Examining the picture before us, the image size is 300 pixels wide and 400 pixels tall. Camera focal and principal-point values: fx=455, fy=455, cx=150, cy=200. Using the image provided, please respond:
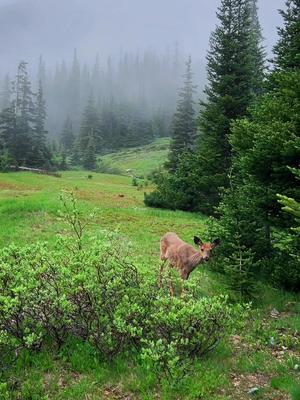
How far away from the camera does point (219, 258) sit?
1380 centimetres

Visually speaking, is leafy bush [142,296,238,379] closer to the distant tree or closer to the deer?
the deer

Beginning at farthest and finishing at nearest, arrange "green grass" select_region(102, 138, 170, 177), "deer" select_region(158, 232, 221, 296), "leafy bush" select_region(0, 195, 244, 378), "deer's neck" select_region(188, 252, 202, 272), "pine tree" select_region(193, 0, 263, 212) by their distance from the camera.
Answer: "green grass" select_region(102, 138, 170, 177), "pine tree" select_region(193, 0, 263, 212), "deer's neck" select_region(188, 252, 202, 272), "deer" select_region(158, 232, 221, 296), "leafy bush" select_region(0, 195, 244, 378)

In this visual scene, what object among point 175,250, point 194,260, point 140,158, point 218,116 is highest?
point 218,116

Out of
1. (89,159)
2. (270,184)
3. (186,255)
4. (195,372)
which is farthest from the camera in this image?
(89,159)

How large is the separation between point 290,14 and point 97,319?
24.0m

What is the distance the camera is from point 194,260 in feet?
38.7

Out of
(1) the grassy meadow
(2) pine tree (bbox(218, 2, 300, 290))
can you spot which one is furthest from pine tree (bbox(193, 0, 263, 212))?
(1) the grassy meadow

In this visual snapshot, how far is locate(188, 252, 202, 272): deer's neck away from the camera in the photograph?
38.5 feet

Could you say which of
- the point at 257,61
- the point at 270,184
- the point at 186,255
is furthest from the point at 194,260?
the point at 257,61

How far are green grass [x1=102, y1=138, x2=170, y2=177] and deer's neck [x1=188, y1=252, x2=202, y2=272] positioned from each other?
72.1m

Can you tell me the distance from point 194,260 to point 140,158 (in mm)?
94680

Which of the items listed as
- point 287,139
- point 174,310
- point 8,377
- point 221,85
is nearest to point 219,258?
point 287,139

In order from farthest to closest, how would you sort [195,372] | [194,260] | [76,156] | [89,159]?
[76,156], [89,159], [194,260], [195,372]

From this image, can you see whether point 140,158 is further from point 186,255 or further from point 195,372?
point 195,372
